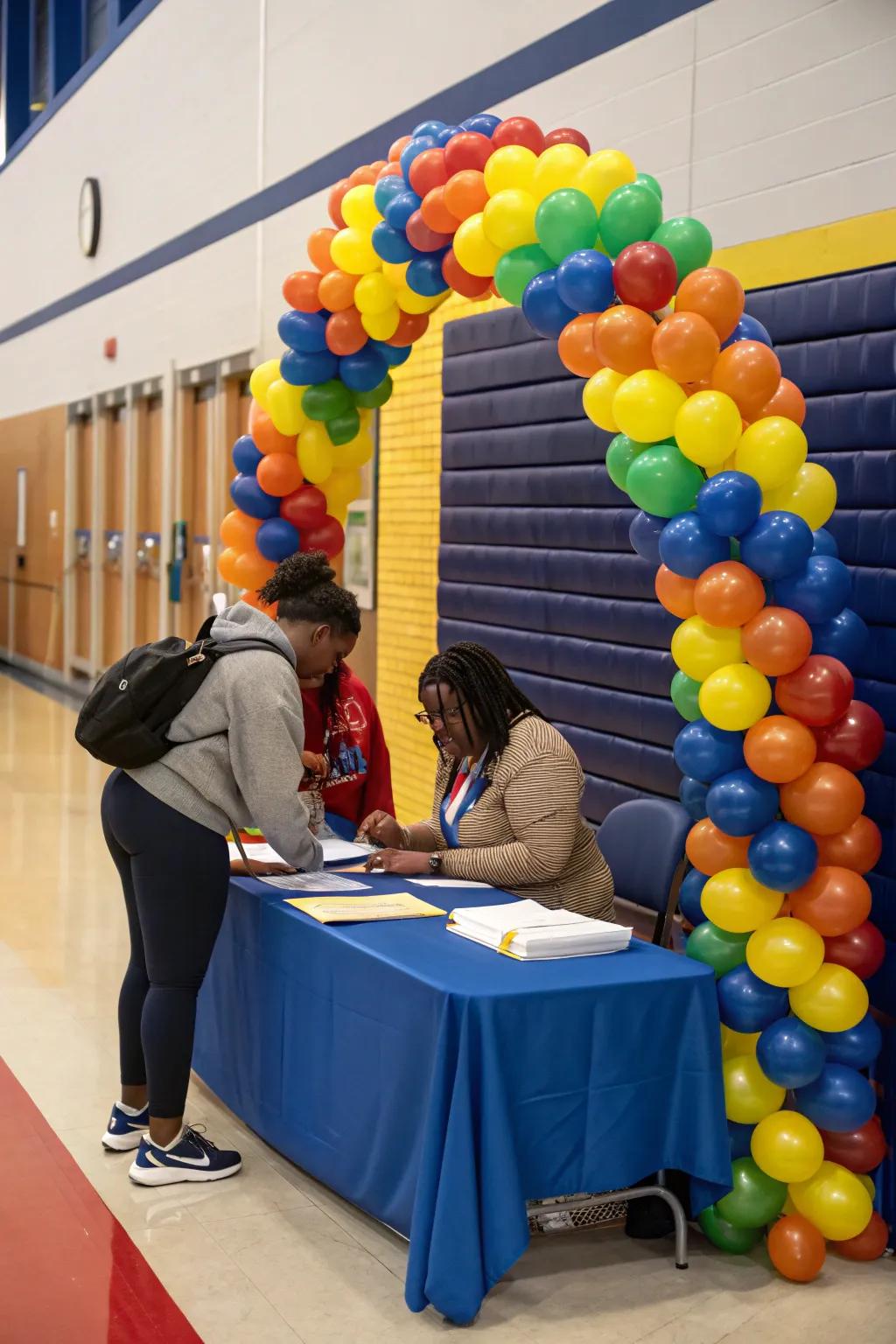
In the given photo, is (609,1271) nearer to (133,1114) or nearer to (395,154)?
(133,1114)

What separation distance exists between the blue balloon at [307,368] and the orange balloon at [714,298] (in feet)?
5.86

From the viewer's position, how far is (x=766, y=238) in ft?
13.7

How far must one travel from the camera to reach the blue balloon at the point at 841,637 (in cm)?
314

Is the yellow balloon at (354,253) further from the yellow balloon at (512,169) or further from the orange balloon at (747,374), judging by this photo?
the orange balloon at (747,374)

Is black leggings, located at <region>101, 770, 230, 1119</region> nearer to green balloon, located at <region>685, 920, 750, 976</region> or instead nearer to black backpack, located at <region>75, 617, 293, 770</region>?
black backpack, located at <region>75, 617, 293, 770</region>

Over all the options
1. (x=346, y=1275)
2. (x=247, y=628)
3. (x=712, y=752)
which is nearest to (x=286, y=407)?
(x=247, y=628)

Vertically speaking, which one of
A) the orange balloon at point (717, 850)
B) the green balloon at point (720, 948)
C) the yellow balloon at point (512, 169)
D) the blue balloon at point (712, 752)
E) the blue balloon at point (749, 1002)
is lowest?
the blue balloon at point (749, 1002)

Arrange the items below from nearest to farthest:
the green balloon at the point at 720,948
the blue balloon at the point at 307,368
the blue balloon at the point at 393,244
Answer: the green balloon at the point at 720,948 → the blue balloon at the point at 393,244 → the blue balloon at the point at 307,368

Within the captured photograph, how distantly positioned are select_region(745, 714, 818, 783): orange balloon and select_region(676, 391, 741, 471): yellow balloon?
0.57m

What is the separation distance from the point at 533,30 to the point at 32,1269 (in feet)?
15.3

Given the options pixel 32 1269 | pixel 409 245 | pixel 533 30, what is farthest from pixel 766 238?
pixel 32 1269

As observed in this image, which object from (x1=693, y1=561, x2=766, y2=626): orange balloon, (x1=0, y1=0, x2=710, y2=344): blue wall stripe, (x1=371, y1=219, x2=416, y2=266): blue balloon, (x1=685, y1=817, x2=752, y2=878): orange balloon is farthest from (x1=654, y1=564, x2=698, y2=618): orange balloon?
(x1=0, y1=0, x2=710, y2=344): blue wall stripe

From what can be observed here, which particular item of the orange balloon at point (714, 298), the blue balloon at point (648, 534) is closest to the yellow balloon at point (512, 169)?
the orange balloon at point (714, 298)

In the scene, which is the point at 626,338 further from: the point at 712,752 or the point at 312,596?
the point at 312,596
